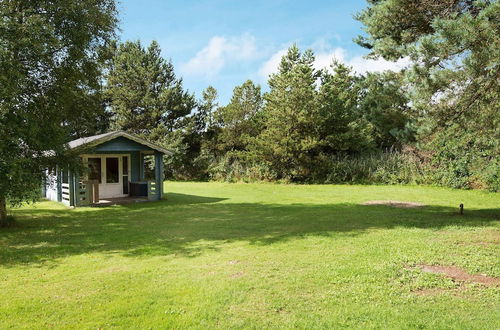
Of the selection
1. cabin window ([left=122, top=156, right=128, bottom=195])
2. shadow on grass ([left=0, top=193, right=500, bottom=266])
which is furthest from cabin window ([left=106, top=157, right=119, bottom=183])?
shadow on grass ([left=0, top=193, right=500, bottom=266])

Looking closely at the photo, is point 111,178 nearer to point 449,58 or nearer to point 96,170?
point 96,170

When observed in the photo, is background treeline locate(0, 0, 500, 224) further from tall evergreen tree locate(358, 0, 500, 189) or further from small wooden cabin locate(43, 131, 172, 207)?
small wooden cabin locate(43, 131, 172, 207)

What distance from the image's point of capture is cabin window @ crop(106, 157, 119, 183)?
1736 cm

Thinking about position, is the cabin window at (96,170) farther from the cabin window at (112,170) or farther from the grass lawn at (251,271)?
the grass lawn at (251,271)

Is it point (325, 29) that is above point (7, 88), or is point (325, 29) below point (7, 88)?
above

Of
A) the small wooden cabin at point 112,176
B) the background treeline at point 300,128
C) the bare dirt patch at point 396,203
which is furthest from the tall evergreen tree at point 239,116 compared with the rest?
the bare dirt patch at point 396,203

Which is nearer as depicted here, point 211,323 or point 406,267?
point 211,323

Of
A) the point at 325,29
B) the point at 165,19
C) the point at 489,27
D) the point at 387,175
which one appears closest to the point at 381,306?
the point at 489,27

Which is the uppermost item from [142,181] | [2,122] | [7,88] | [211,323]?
[7,88]

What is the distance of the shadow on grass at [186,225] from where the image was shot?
7688 mm

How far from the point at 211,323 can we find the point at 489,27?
6.11 meters

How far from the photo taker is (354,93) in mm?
29344

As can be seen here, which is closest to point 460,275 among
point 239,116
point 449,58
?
point 449,58

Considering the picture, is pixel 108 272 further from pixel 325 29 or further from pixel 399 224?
pixel 325 29
